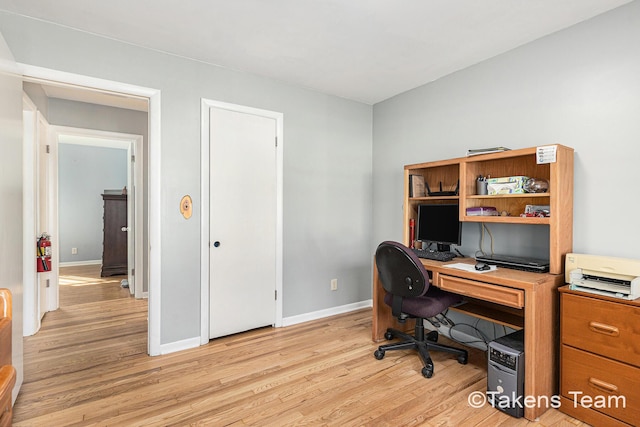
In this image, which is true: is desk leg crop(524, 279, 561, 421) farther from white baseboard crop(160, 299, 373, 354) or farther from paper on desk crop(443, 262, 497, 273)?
white baseboard crop(160, 299, 373, 354)

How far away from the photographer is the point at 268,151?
3.24 m

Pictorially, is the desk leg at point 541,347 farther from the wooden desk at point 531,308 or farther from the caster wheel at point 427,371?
the caster wheel at point 427,371

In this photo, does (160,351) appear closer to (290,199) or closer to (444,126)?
(290,199)

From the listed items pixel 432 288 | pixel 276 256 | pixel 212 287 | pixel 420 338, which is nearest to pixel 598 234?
pixel 432 288

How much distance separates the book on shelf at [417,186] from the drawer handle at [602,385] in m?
1.83

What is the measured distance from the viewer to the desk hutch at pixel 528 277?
1913mm

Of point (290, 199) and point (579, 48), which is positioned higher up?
point (579, 48)

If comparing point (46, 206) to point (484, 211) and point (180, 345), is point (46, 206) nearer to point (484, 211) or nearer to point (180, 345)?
point (180, 345)

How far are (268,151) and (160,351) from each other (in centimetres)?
203

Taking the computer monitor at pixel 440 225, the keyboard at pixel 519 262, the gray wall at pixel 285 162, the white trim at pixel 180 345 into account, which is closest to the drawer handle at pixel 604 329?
the keyboard at pixel 519 262

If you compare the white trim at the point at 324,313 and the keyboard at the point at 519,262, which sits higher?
the keyboard at the point at 519,262

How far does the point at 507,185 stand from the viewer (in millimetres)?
2383

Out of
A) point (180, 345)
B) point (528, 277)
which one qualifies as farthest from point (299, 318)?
point (528, 277)

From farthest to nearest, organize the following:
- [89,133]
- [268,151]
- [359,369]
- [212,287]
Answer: [89,133] < [268,151] < [212,287] < [359,369]
